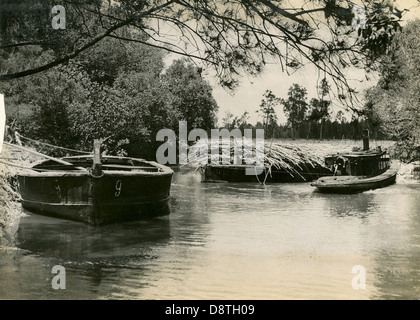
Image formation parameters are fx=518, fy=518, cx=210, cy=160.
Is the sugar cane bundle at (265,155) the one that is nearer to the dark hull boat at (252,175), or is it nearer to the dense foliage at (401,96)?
the dark hull boat at (252,175)

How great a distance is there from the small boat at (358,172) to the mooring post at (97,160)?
211 centimetres

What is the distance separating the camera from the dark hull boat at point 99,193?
5.20 metres

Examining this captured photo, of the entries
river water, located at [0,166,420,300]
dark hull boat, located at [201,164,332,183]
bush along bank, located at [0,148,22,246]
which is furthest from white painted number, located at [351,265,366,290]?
dark hull boat, located at [201,164,332,183]

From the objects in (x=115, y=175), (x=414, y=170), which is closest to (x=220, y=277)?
(x=414, y=170)

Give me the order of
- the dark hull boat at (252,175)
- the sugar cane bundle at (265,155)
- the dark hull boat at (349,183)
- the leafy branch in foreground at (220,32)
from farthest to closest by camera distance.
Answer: the dark hull boat at (252,175)
the dark hull boat at (349,183)
the sugar cane bundle at (265,155)
the leafy branch in foreground at (220,32)

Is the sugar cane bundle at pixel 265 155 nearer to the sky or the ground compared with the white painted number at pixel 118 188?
nearer to the sky

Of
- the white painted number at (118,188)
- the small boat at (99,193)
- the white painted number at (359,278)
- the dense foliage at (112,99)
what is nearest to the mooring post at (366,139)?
the white painted number at (359,278)

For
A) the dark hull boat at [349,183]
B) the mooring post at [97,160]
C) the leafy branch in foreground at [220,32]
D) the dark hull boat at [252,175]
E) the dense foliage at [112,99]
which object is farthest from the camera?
the dark hull boat at [252,175]

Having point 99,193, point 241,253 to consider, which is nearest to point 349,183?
point 241,253

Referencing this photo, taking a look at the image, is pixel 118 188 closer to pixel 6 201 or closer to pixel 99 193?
pixel 99 193

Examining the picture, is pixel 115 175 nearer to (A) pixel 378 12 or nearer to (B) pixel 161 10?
(B) pixel 161 10

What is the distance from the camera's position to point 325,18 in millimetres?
3066

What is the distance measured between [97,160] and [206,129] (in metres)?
1.18

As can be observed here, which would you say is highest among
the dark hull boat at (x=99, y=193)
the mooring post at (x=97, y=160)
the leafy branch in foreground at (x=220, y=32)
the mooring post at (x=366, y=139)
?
the leafy branch in foreground at (x=220, y=32)
